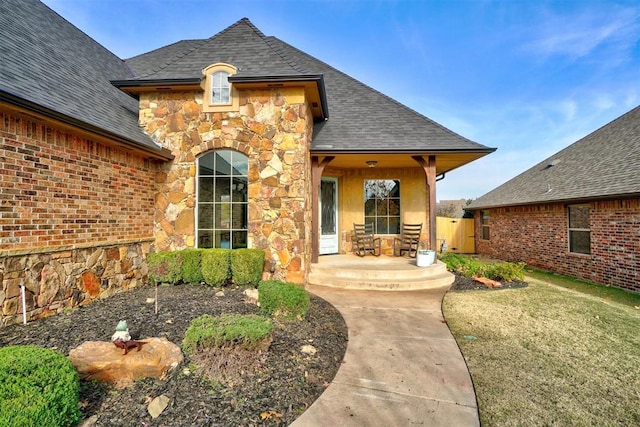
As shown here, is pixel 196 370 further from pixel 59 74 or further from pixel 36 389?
pixel 59 74

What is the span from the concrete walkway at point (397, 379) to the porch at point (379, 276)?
1.52 meters

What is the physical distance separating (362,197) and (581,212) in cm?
605

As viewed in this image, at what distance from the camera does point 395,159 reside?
7.89m

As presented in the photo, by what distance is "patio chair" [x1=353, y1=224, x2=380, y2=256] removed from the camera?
855cm

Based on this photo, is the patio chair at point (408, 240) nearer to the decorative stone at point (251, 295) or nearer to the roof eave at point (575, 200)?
the roof eave at point (575, 200)

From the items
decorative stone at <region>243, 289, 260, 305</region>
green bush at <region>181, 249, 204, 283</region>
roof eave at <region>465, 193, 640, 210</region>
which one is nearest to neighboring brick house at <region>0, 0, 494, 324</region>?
green bush at <region>181, 249, 204, 283</region>

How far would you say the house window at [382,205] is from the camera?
916 cm

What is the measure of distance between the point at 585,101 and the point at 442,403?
13734 mm

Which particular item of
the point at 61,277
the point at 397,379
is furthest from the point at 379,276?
the point at 61,277

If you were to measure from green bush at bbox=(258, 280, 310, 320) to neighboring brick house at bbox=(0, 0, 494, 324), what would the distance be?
198 cm

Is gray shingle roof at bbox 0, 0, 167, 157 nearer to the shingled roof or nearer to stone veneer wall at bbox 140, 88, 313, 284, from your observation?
stone veneer wall at bbox 140, 88, 313, 284

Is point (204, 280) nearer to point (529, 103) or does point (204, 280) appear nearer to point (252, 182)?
point (252, 182)

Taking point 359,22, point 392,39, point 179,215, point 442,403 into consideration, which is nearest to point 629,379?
point 442,403

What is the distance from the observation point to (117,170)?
16.4ft
